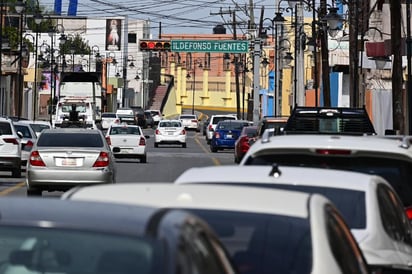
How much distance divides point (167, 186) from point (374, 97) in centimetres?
5159

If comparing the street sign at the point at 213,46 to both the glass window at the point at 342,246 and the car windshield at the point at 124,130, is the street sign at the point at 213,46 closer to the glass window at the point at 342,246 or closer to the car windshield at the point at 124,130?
the car windshield at the point at 124,130

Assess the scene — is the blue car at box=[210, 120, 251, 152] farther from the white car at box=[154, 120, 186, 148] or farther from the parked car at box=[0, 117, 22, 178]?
the parked car at box=[0, 117, 22, 178]

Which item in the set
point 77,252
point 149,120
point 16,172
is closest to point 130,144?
point 16,172

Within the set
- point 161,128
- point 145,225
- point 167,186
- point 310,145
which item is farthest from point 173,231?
point 161,128

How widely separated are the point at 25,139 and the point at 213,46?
159ft

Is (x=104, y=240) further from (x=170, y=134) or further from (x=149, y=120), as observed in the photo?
(x=149, y=120)

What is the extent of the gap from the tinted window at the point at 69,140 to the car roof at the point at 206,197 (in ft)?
64.0

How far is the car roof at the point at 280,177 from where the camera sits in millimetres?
9016

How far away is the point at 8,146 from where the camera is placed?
3431 cm

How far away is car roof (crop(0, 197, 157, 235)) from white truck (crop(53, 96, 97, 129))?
56463 millimetres

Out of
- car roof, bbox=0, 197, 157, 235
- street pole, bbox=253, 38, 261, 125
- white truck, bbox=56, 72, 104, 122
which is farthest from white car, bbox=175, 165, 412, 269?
street pole, bbox=253, 38, 261, 125

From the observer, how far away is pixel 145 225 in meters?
5.18

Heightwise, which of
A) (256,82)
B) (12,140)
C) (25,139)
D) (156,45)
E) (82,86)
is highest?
→ (156,45)

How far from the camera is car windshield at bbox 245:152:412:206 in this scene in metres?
11.4
